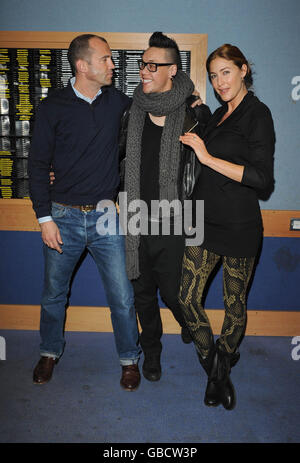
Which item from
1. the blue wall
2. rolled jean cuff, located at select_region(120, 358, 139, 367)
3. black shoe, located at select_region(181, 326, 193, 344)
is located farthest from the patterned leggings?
the blue wall

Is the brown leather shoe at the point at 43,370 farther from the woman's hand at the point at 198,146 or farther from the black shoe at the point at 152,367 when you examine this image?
the woman's hand at the point at 198,146

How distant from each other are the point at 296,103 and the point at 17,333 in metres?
2.85

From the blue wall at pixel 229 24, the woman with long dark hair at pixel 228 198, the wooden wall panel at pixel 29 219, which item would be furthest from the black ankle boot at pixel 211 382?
the blue wall at pixel 229 24

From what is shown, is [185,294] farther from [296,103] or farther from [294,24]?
[294,24]

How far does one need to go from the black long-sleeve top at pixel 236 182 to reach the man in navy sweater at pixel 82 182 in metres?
0.59

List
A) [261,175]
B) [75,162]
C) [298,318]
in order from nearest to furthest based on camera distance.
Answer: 1. [261,175]
2. [75,162]
3. [298,318]

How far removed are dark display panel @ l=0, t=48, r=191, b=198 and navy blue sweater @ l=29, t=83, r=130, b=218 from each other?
1.88ft

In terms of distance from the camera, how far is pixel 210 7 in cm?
256

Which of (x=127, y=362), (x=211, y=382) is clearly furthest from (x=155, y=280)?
(x=211, y=382)

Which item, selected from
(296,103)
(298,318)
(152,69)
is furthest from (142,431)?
(296,103)

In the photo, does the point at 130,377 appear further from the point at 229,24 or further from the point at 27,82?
the point at 229,24

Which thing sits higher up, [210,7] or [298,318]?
[210,7]

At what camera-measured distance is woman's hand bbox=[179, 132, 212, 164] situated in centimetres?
191

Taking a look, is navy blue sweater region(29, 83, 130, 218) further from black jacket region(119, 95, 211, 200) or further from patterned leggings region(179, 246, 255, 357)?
patterned leggings region(179, 246, 255, 357)
